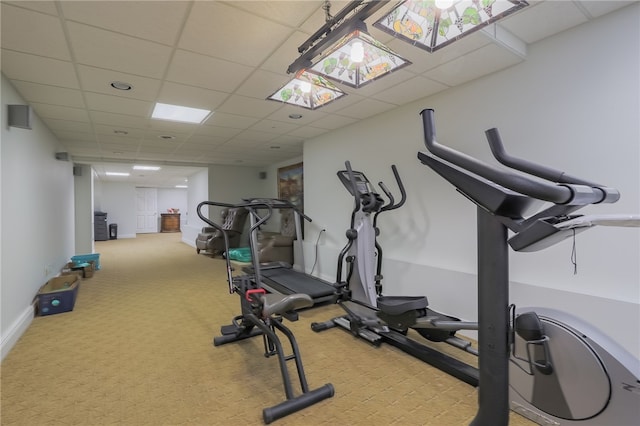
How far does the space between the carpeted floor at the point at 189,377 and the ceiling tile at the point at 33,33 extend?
7.86ft

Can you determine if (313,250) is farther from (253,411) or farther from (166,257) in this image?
(166,257)

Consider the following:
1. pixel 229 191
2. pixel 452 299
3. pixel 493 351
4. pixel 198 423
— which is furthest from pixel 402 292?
pixel 229 191

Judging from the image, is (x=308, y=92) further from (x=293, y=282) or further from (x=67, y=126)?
(x=67, y=126)

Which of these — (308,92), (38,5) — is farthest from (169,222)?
(38,5)

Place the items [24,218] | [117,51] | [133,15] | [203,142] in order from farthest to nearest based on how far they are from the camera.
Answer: [203,142], [24,218], [117,51], [133,15]

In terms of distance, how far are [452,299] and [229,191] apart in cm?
666

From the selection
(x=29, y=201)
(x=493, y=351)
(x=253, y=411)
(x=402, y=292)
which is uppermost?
→ (x=29, y=201)

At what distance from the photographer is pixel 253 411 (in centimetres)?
183

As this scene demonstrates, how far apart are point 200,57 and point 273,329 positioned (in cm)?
220

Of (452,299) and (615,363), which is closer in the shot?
(615,363)

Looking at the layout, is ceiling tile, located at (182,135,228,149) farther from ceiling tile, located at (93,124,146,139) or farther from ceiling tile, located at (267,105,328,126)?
ceiling tile, located at (267,105,328,126)

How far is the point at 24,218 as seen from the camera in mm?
3014

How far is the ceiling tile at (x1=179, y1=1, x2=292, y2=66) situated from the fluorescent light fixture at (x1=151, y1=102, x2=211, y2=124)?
1487 mm

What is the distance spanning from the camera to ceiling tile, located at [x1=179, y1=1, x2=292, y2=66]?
6.13 ft
